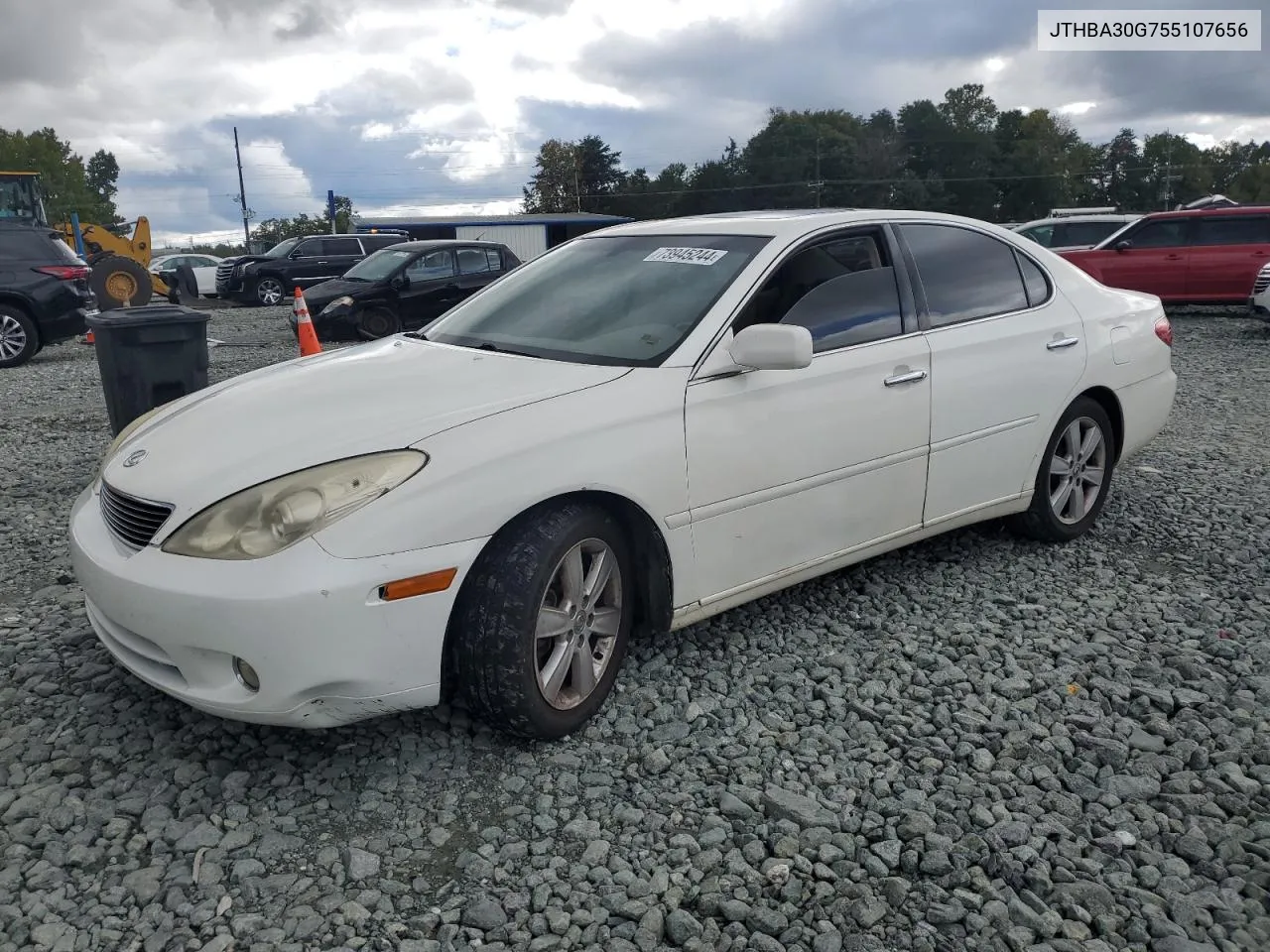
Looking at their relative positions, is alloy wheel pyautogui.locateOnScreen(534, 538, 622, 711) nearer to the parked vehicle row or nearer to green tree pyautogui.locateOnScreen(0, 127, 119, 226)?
the parked vehicle row

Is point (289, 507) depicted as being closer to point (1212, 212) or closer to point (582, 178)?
point (1212, 212)

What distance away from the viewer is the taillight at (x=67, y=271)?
1226 centimetres

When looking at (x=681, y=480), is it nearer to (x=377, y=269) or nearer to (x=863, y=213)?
(x=863, y=213)

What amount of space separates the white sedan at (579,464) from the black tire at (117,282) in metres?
10.9

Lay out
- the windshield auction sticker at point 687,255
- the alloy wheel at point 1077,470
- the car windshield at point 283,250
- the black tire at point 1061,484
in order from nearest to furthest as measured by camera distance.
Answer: the windshield auction sticker at point 687,255 < the black tire at point 1061,484 < the alloy wheel at point 1077,470 < the car windshield at point 283,250

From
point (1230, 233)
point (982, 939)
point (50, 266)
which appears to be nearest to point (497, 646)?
point (982, 939)

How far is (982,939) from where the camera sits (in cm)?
224

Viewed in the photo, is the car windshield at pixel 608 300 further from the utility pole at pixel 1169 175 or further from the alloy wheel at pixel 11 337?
the utility pole at pixel 1169 175

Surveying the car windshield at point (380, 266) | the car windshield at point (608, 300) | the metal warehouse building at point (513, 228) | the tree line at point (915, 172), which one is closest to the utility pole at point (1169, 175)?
the tree line at point (915, 172)

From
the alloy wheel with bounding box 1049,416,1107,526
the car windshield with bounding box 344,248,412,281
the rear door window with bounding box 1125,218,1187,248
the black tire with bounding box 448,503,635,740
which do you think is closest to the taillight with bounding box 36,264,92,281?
the car windshield with bounding box 344,248,412,281

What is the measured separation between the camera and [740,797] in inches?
109

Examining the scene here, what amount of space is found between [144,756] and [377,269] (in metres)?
12.5

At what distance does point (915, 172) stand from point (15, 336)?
268ft

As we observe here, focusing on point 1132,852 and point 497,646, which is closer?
point 1132,852
